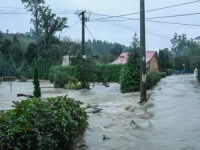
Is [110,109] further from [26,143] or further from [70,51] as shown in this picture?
[70,51]

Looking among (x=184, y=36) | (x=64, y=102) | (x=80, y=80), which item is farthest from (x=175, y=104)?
(x=184, y=36)

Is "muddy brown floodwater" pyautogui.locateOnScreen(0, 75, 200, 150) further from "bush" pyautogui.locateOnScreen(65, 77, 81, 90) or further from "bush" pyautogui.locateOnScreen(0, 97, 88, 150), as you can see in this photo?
"bush" pyautogui.locateOnScreen(65, 77, 81, 90)

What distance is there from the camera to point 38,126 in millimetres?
4582

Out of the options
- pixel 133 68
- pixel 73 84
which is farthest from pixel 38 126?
pixel 73 84

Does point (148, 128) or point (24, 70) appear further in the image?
point (24, 70)

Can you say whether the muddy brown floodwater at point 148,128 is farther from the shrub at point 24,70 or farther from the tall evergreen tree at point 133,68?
the shrub at point 24,70

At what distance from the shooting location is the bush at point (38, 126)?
4215 millimetres

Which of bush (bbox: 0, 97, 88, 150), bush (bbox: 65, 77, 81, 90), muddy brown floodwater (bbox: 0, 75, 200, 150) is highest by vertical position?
bush (bbox: 0, 97, 88, 150)

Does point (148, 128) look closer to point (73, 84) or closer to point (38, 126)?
point (38, 126)

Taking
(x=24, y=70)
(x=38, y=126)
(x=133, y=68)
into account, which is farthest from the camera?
(x=24, y=70)

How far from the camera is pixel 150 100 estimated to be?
13.6 m

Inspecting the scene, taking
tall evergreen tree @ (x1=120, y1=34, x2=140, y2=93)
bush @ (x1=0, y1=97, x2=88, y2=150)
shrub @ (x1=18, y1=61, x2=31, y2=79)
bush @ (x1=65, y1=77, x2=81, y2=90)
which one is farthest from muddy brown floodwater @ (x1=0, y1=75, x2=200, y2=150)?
shrub @ (x1=18, y1=61, x2=31, y2=79)

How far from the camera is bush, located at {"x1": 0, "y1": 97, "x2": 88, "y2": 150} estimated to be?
166 inches

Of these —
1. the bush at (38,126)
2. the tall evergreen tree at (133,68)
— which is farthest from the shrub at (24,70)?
the bush at (38,126)
